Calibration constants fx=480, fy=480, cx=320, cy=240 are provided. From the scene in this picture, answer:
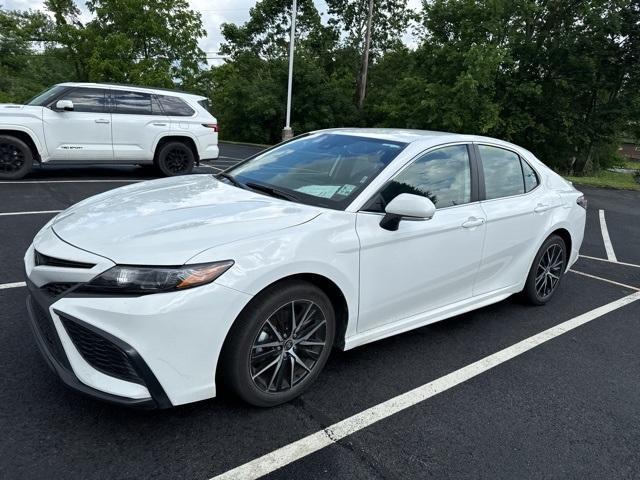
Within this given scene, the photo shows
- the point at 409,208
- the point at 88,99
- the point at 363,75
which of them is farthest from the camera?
the point at 363,75

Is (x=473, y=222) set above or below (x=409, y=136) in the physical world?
below

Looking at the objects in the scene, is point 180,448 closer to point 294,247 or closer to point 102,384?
point 102,384

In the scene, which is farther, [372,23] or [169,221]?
[372,23]

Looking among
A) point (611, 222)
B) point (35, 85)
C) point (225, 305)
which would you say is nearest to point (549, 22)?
point (611, 222)

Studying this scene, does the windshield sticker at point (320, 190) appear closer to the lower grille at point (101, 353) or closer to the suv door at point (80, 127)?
the lower grille at point (101, 353)

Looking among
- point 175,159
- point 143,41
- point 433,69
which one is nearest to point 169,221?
point 175,159

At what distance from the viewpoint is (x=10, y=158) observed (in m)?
8.48

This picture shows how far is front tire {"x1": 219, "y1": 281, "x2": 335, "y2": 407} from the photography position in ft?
7.89

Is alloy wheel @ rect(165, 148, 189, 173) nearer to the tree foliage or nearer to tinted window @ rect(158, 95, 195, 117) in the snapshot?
tinted window @ rect(158, 95, 195, 117)

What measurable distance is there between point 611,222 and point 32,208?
10346 mm

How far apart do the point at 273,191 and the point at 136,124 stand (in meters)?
7.32

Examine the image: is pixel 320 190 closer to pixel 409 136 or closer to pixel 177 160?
pixel 409 136

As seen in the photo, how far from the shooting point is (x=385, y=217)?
2902 millimetres

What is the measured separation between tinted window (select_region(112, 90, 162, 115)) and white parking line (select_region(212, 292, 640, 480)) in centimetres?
838
